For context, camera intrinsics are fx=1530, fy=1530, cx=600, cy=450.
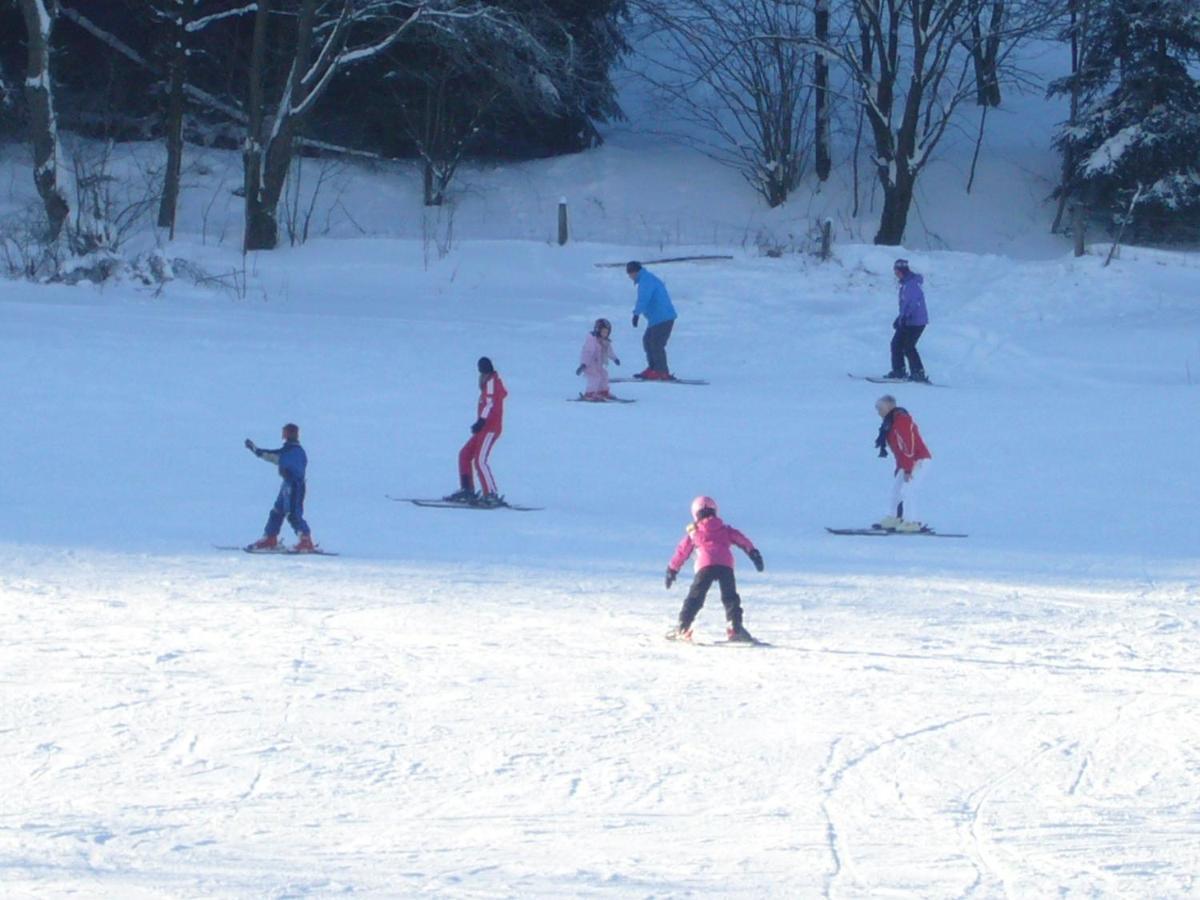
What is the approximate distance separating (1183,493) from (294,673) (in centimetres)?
1046

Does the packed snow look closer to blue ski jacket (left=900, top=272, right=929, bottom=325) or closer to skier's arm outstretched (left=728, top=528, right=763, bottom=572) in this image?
skier's arm outstretched (left=728, top=528, right=763, bottom=572)

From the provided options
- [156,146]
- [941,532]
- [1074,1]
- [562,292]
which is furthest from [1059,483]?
[156,146]

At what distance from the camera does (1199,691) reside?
8.30 meters

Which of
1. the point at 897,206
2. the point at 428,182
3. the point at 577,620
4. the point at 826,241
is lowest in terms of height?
the point at 577,620

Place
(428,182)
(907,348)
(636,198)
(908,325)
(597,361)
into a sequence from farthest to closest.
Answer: (636,198), (428,182), (907,348), (908,325), (597,361)

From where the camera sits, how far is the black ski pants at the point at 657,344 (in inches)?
789

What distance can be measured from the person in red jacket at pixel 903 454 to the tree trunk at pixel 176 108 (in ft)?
60.6

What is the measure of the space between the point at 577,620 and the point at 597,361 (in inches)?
340

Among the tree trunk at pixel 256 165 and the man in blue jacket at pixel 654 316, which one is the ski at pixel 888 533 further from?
the tree trunk at pixel 256 165

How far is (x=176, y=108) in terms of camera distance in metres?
28.6

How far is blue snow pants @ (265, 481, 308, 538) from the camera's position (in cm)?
1209

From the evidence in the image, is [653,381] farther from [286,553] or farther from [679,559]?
[679,559]

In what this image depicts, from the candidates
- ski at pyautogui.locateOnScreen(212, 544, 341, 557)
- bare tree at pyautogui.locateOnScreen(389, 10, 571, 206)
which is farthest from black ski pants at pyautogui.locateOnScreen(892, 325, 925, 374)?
ski at pyautogui.locateOnScreen(212, 544, 341, 557)

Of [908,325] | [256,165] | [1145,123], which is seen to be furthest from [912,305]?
[1145,123]
